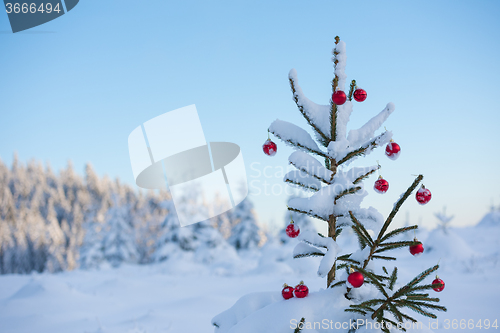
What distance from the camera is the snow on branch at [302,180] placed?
6.52 ft

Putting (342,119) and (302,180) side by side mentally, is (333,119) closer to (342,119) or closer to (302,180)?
(342,119)

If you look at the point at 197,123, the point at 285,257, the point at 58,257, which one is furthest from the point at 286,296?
the point at 58,257

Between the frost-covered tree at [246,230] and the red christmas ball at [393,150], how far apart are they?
20024mm

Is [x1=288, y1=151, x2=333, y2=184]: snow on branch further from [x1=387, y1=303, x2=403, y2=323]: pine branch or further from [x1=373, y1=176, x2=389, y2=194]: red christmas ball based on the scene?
[x1=387, y1=303, x2=403, y2=323]: pine branch

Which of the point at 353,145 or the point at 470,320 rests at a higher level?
the point at 353,145

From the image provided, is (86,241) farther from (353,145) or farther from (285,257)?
(353,145)

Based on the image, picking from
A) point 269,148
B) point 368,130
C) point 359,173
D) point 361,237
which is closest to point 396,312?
point 361,237

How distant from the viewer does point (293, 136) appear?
2.03 m

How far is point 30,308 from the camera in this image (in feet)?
18.5

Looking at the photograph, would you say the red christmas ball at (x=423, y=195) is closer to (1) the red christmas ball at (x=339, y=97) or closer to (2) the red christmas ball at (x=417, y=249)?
(2) the red christmas ball at (x=417, y=249)

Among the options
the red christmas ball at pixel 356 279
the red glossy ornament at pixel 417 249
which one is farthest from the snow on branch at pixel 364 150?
the red christmas ball at pixel 356 279

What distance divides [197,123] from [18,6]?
4844 mm

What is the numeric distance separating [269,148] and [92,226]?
2614 cm

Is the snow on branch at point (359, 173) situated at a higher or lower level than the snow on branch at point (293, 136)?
lower
